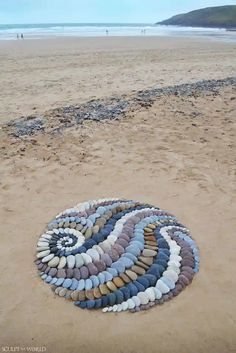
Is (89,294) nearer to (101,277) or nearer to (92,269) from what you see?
(101,277)

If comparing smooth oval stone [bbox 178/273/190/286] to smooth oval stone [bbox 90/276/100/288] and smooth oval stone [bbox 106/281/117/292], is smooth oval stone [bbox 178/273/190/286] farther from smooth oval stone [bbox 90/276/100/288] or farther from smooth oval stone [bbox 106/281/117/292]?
smooth oval stone [bbox 90/276/100/288]

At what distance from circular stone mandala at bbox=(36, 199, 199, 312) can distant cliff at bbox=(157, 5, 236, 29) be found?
279 feet

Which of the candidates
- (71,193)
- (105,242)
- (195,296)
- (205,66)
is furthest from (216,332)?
(205,66)

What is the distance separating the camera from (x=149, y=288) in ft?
14.5

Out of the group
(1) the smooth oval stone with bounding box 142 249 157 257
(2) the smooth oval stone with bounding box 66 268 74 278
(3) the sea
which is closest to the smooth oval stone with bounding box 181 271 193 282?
(1) the smooth oval stone with bounding box 142 249 157 257

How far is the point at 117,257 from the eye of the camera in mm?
4902

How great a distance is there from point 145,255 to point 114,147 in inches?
165

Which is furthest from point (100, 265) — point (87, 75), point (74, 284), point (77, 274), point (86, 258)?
point (87, 75)

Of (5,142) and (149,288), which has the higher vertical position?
(5,142)

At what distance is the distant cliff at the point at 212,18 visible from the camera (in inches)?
3349

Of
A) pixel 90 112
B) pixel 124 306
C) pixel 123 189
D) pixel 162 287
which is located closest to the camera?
pixel 124 306

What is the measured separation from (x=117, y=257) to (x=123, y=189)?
2220 millimetres

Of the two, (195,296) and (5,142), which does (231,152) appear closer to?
(195,296)

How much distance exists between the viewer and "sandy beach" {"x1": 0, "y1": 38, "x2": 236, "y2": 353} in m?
3.97
